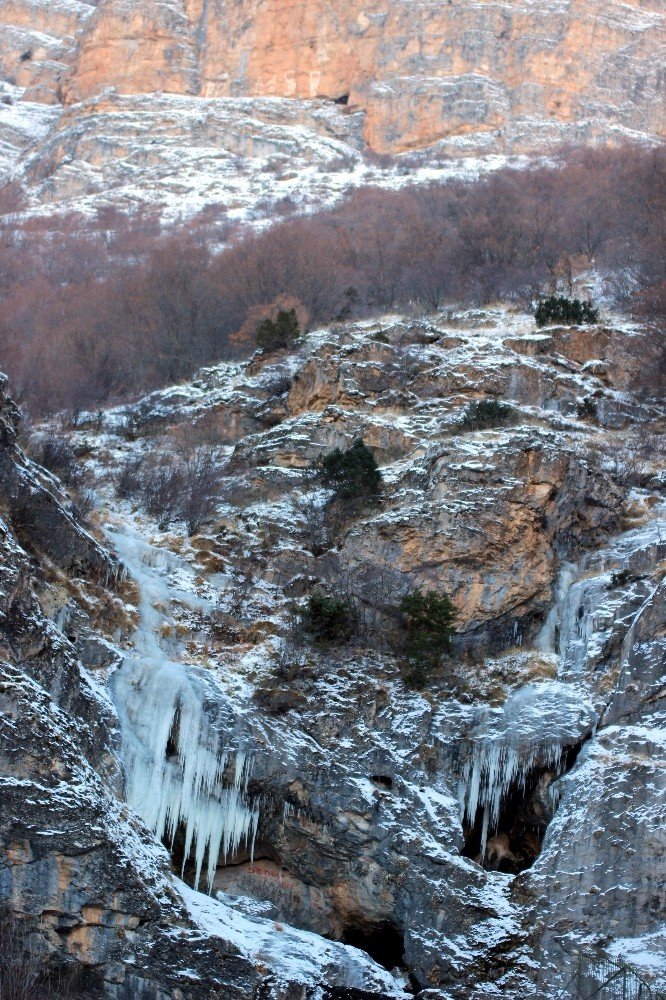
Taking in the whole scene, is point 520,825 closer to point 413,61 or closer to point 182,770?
point 182,770

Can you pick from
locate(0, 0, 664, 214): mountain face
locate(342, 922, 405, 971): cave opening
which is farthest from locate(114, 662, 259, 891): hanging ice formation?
locate(0, 0, 664, 214): mountain face

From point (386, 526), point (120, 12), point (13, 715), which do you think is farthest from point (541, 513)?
point (120, 12)

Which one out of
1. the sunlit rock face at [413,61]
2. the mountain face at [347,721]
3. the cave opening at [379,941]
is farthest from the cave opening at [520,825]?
the sunlit rock face at [413,61]

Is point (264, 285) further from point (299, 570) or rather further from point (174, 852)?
point (174, 852)

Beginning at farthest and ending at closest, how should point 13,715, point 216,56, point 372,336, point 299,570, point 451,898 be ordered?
point 216,56 < point 372,336 < point 299,570 < point 451,898 < point 13,715

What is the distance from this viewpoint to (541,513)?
2164 centimetres

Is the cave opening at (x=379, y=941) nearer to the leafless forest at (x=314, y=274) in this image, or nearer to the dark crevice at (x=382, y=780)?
the dark crevice at (x=382, y=780)

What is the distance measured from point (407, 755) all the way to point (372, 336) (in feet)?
38.0

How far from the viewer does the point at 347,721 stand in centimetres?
1883

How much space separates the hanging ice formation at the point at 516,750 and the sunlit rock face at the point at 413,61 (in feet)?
140

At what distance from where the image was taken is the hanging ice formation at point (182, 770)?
673 inches

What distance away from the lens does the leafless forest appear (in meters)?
31.4

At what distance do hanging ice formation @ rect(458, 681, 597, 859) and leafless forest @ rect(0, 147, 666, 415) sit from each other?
12606mm

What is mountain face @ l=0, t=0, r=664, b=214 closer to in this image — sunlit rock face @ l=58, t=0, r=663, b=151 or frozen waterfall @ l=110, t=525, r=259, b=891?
sunlit rock face @ l=58, t=0, r=663, b=151
